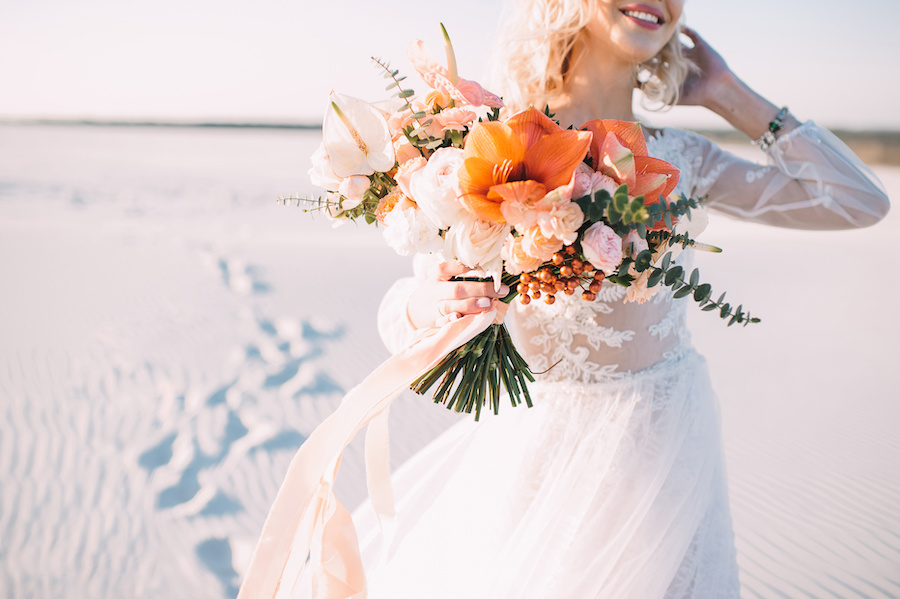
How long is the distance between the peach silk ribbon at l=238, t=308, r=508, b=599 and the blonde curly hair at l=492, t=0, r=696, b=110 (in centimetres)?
90

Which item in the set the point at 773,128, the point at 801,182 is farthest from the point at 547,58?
the point at 801,182

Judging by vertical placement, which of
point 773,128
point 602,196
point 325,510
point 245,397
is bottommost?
point 325,510

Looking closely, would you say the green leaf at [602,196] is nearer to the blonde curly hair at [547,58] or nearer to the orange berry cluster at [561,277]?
the orange berry cluster at [561,277]

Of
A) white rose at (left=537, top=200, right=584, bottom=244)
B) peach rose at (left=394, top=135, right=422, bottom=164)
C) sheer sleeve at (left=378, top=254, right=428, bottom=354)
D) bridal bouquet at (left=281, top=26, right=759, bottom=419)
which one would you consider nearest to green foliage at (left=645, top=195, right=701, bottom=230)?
bridal bouquet at (left=281, top=26, right=759, bottom=419)

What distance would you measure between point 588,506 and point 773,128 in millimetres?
1399

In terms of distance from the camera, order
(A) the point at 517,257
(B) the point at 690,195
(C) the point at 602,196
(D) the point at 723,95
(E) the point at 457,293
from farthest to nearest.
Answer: (D) the point at 723,95
(B) the point at 690,195
(E) the point at 457,293
(A) the point at 517,257
(C) the point at 602,196

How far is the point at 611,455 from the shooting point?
1493 mm

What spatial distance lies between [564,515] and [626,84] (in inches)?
52.1

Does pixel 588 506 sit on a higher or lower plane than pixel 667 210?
lower

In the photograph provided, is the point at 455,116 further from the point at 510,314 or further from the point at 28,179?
the point at 28,179

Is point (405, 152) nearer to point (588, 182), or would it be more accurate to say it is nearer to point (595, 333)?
point (588, 182)

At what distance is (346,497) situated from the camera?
332cm

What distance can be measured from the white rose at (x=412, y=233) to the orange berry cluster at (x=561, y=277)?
0.62 ft

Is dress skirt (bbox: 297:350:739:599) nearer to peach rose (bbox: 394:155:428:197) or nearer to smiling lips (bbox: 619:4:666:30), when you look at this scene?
peach rose (bbox: 394:155:428:197)
